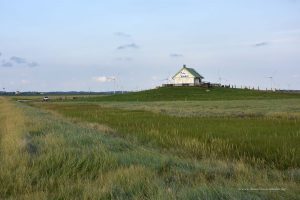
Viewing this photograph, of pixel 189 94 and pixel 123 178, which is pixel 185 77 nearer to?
pixel 189 94

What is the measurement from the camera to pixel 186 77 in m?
142

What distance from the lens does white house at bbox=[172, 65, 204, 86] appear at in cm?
14162

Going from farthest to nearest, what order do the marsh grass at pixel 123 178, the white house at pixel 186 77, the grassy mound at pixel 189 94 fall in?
the white house at pixel 186 77 → the grassy mound at pixel 189 94 → the marsh grass at pixel 123 178

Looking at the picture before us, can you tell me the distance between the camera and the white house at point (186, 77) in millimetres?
141625

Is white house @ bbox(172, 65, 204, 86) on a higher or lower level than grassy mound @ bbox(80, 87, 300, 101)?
higher

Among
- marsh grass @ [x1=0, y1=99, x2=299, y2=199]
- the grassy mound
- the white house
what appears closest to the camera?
marsh grass @ [x1=0, y1=99, x2=299, y2=199]

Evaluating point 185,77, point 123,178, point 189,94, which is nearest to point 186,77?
point 185,77

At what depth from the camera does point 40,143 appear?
15.3m

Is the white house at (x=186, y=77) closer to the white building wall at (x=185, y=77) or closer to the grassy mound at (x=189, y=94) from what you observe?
the white building wall at (x=185, y=77)

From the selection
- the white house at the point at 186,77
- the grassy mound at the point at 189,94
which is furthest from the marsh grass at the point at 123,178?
the white house at the point at 186,77

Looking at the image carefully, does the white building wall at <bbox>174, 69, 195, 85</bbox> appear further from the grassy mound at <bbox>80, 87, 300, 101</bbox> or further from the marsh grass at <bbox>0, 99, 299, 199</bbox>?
the marsh grass at <bbox>0, 99, 299, 199</bbox>

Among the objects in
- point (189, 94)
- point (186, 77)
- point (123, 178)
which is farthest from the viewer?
point (186, 77)

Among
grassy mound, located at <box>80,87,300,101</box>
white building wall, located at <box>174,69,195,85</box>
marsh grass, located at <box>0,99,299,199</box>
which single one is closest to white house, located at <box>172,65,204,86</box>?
white building wall, located at <box>174,69,195,85</box>

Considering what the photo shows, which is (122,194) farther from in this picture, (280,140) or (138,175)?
(280,140)
